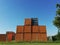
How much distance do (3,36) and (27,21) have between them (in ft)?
49.6

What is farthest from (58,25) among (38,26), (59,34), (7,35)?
(7,35)

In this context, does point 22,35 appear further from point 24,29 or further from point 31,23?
point 31,23

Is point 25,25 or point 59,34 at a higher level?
point 25,25

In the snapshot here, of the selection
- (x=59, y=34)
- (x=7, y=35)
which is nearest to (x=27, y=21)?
(x=7, y=35)

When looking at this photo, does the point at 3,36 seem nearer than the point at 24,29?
No

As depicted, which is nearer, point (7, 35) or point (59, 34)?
point (59, 34)

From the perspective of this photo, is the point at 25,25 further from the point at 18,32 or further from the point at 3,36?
the point at 3,36

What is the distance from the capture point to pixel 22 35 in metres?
50.3

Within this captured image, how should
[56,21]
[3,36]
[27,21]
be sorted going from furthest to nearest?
1. [3,36]
2. [27,21]
3. [56,21]

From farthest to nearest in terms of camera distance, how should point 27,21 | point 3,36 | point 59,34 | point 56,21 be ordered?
point 3,36 < point 27,21 < point 59,34 < point 56,21

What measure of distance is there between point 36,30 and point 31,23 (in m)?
3.20

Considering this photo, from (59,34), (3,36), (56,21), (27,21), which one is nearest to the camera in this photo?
(56,21)

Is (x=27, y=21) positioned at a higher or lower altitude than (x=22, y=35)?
higher

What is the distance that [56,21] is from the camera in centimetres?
2634
